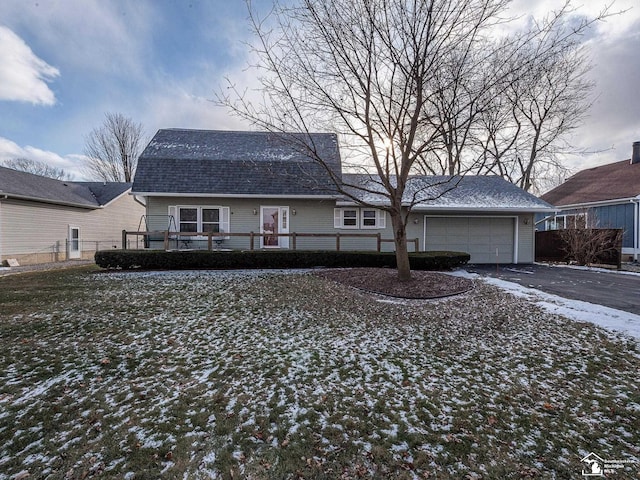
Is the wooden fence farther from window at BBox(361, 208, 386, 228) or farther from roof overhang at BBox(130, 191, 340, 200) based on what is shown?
roof overhang at BBox(130, 191, 340, 200)

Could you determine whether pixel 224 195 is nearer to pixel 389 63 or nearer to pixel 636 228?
pixel 389 63

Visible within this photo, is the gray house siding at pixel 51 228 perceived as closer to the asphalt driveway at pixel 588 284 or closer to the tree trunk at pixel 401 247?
the tree trunk at pixel 401 247

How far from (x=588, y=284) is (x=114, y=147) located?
37.4m

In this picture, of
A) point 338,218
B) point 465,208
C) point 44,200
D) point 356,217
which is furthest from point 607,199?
point 44,200

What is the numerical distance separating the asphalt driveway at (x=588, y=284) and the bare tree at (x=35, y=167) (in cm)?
4846

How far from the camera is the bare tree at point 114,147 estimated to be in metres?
30.3

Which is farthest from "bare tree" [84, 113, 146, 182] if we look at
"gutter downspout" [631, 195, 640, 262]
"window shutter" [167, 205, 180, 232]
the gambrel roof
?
"gutter downspout" [631, 195, 640, 262]

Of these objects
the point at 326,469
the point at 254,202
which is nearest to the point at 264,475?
the point at 326,469

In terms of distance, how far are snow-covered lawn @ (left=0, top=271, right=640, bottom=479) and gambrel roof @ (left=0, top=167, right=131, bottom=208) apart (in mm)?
11963

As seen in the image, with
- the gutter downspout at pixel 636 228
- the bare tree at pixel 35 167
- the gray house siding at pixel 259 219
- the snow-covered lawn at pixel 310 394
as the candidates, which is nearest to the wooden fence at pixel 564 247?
the gutter downspout at pixel 636 228

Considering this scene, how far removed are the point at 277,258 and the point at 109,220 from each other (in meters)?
15.3

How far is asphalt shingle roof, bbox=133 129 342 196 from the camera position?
13.0 meters

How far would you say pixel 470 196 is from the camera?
1480 centimetres

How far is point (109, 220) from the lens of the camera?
2030cm
